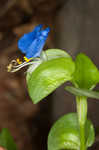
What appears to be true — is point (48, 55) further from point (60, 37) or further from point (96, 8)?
point (60, 37)

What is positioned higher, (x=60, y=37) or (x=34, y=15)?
(x=34, y=15)

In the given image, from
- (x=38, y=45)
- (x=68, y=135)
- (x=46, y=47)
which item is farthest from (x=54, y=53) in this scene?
(x=46, y=47)

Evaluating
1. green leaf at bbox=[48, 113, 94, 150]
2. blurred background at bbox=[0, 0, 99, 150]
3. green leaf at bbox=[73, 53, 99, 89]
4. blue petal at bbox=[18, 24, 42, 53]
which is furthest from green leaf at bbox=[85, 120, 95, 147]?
blurred background at bbox=[0, 0, 99, 150]

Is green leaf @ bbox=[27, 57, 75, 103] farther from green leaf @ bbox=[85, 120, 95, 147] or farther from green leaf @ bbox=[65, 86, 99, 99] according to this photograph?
green leaf @ bbox=[85, 120, 95, 147]

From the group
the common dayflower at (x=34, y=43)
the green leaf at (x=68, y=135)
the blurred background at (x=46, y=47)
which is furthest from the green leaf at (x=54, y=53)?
the blurred background at (x=46, y=47)

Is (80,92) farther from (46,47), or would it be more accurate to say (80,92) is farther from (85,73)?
(46,47)

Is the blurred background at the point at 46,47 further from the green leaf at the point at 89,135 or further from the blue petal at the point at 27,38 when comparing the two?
the blue petal at the point at 27,38

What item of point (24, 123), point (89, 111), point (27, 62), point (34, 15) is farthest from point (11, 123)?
point (27, 62)
